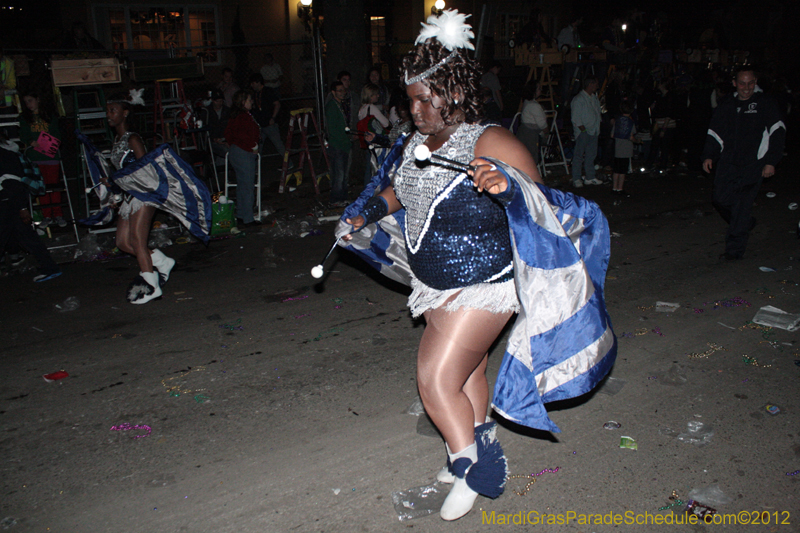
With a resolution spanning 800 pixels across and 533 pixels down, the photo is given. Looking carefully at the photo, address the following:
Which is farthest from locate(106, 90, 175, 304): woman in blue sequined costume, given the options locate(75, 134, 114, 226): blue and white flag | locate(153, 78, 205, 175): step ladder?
locate(153, 78, 205, 175): step ladder

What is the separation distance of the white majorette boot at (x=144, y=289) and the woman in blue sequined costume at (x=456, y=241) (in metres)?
3.98

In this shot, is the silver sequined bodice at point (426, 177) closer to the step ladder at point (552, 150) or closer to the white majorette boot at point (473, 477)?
the white majorette boot at point (473, 477)

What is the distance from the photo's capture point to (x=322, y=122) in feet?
36.9

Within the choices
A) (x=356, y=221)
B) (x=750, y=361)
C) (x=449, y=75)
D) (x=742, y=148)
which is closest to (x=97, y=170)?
(x=356, y=221)

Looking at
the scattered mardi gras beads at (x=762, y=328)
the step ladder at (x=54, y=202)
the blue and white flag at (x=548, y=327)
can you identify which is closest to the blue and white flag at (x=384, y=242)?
the blue and white flag at (x=548, y=327)

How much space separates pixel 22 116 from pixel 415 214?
758cm

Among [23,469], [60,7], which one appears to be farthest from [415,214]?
[60,7]

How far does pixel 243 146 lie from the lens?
8.73 m

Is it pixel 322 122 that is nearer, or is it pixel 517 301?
pixel 517 301

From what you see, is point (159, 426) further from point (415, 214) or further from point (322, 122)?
point (322, 122)

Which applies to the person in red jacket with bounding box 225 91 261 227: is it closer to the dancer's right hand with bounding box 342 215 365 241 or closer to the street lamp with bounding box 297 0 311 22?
the dancer's right hand with bounding box 342 215 365 241

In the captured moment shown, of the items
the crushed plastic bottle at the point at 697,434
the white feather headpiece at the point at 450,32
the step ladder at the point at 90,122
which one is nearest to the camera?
the white feather headpiece at the point at 450,32

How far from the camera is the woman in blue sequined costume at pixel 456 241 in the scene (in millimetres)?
2580

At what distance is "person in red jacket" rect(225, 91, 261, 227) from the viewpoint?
8.67 m
